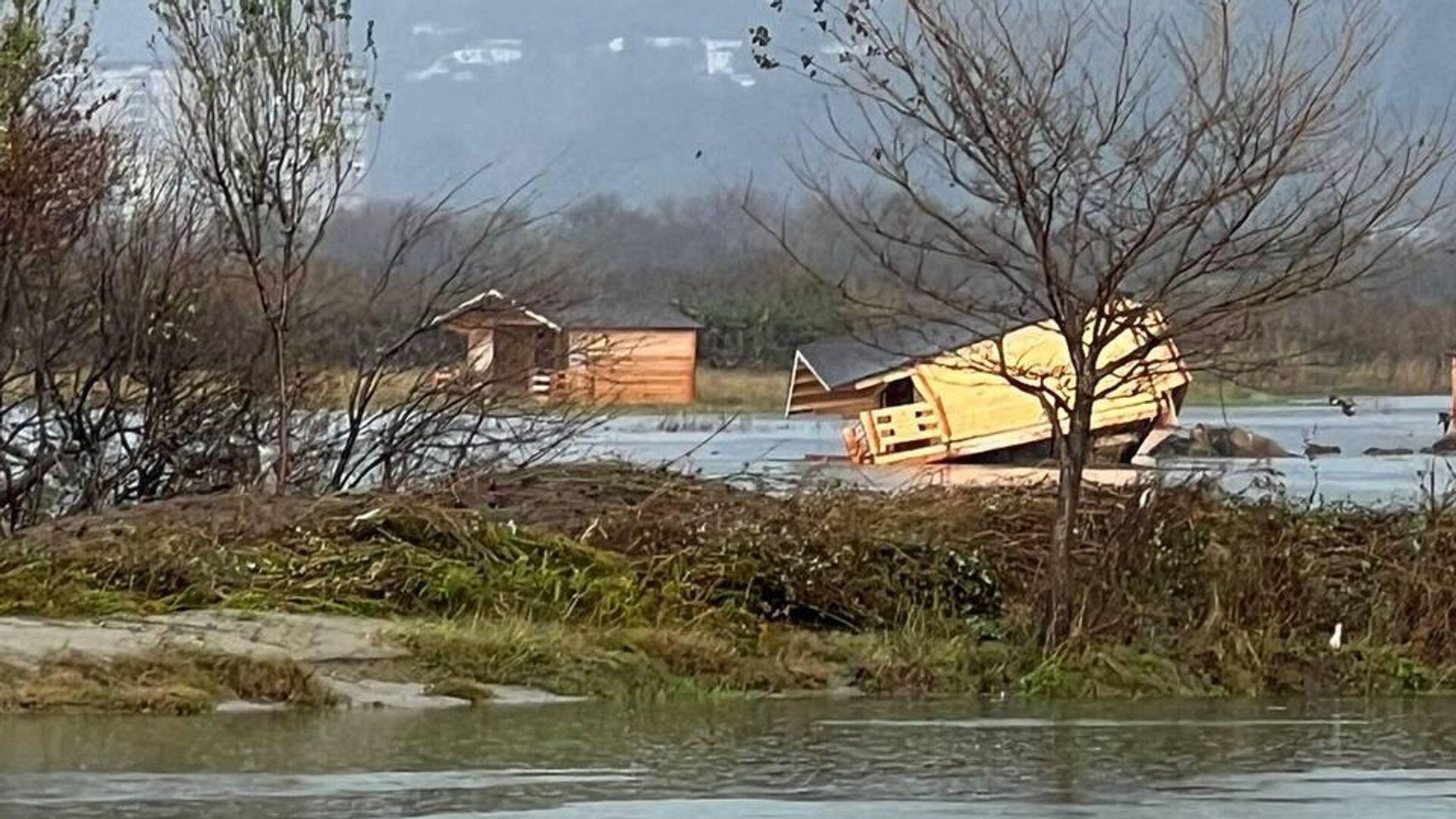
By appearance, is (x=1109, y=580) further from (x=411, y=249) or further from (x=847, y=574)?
(x=411, y=249)

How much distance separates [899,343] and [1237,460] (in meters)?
4.09

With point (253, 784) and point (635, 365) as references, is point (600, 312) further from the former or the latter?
point (253, 784)

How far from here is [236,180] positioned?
19312 mm

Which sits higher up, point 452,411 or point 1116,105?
point 1116,105

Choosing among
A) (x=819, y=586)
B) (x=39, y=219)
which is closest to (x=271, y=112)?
(x=39, y=219)

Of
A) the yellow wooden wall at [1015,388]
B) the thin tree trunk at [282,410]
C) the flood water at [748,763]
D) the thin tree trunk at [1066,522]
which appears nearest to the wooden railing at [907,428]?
the yellow wooden wall at [1015,388]

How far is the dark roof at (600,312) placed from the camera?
21.6 metres

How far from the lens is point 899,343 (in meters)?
16.5

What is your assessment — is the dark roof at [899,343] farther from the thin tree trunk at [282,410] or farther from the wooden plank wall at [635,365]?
the thin tree trunk at [282,410]

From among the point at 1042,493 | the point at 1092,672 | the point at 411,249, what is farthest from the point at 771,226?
the point at 411,249

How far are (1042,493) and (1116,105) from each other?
322 cm

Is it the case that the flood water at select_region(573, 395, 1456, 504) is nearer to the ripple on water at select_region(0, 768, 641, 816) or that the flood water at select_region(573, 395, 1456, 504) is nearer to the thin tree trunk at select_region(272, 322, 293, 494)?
the thin tree trunk at select_region(272, 322, 293, 494)

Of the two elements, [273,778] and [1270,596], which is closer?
[273,778]

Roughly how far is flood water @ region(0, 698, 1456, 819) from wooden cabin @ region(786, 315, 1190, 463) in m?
3.21
